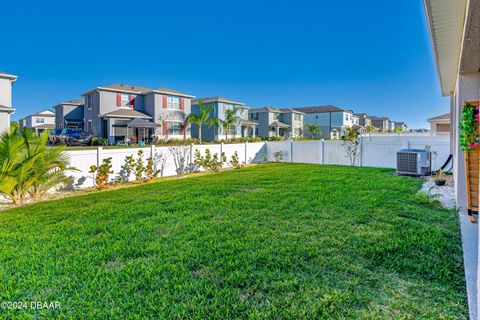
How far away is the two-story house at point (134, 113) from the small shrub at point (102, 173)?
16072 mm

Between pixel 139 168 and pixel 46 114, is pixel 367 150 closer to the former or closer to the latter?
pixel 139 168

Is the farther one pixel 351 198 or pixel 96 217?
pixel 351 198

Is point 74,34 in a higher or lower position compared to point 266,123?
higher

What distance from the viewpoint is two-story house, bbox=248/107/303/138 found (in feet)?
138

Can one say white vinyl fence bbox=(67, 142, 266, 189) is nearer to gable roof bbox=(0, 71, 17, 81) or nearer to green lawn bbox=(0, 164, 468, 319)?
green lawn bbox=(0, 164, 468, 319)

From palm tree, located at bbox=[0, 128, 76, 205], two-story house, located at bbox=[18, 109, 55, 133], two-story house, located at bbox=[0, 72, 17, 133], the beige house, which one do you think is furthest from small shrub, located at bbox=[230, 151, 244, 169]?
two-story house, located at bbox=[18, 109, 55, 133]

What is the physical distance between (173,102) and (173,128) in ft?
9.03

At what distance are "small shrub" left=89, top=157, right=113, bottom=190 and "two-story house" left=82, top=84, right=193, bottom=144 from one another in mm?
16072

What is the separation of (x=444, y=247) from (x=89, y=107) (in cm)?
3064

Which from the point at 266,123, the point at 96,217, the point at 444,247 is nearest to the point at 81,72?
the point at 266,123

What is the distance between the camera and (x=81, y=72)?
27.5 meters

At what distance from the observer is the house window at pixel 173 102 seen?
2811cm

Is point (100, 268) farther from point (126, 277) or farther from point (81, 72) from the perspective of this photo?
point (81, 72)

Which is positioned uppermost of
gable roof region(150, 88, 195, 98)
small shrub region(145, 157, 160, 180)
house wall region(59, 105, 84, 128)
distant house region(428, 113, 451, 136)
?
gable roof region(150, 88, 195, 98)
